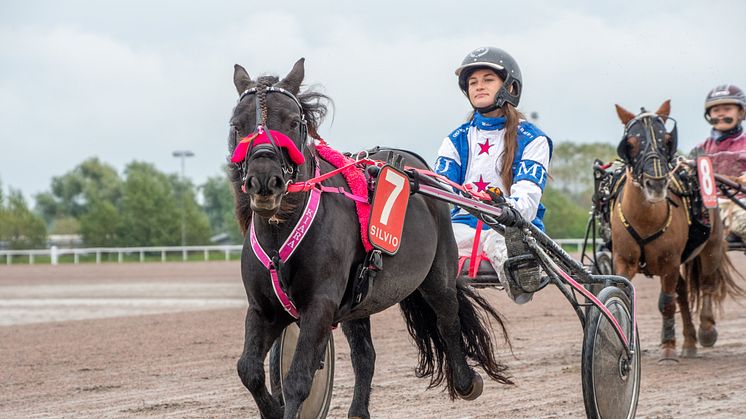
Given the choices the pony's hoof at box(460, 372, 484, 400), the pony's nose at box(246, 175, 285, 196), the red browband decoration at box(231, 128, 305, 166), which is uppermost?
the red browband decoration at box(231, 128, 305, 166)

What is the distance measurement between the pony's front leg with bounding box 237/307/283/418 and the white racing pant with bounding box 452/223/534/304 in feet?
4.83

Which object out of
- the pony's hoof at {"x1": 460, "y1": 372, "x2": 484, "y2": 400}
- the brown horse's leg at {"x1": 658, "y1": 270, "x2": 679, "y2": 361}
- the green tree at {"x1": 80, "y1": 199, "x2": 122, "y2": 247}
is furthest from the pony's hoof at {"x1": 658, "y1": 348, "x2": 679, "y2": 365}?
the green tree at {"x1": 80, "y1": 199, "x2": 122, "y2": 247}

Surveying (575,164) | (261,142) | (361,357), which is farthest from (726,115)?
(575,164)

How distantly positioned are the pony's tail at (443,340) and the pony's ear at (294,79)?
1669 millimetres

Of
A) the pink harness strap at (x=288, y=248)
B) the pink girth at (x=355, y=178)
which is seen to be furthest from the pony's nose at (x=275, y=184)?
the pink girth at (x=355, y=178)

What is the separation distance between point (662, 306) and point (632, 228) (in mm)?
845

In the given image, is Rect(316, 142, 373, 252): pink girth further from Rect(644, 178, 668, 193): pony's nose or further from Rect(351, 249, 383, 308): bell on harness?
Rect(644, 178, 668, 193): pony's nose

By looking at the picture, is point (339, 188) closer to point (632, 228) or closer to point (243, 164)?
point (243, 164)

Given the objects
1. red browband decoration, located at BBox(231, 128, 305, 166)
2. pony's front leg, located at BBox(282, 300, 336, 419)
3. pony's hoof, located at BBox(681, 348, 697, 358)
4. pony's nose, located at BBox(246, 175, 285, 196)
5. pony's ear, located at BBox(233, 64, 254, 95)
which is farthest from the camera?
pony's hoof, located at BBox(681, 348, 697, 358)

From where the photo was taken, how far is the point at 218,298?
15.8m

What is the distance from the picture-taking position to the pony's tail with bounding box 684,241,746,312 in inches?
335

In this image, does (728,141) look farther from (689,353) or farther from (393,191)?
(393,191)

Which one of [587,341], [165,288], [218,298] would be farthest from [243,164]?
[165,288]

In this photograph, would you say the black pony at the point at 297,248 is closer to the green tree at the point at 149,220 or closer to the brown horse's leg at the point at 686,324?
the brown horse's leg at the point at 686,324
